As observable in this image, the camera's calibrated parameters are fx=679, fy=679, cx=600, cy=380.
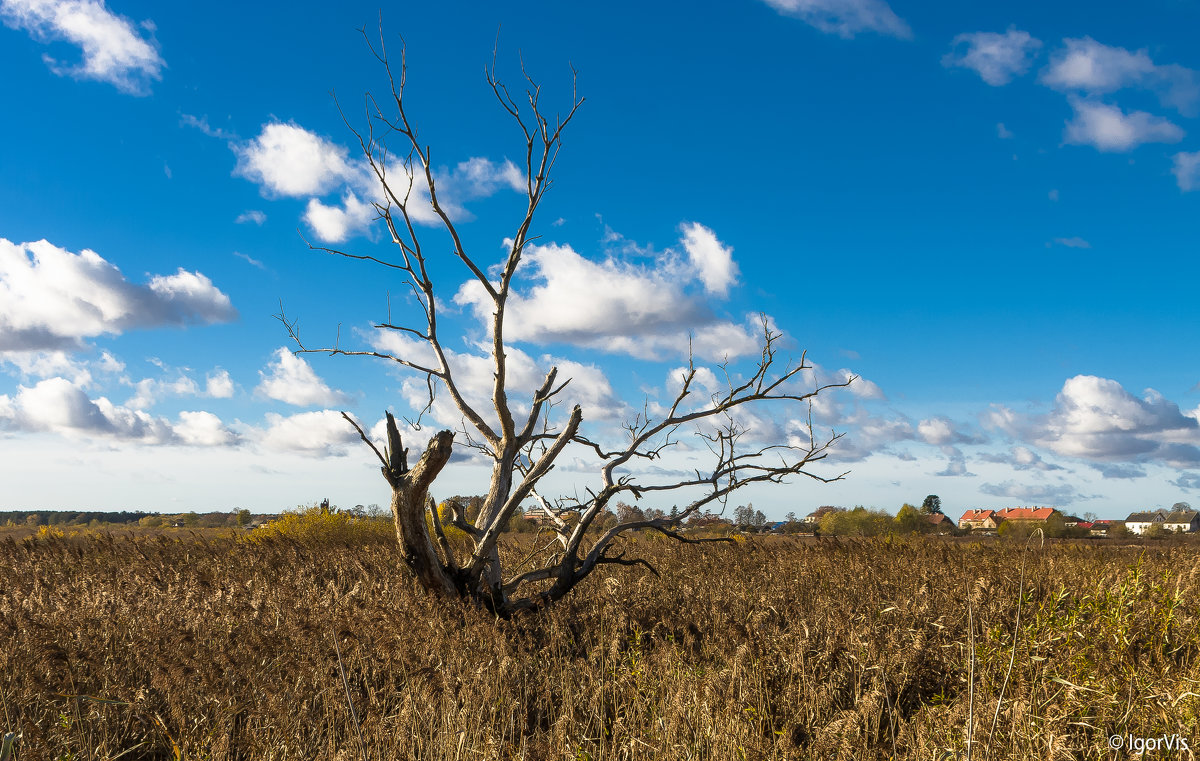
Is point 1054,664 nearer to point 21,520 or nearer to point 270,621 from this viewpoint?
point 270,621

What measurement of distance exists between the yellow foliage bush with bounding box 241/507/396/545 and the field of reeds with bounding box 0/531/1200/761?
8.19 metres

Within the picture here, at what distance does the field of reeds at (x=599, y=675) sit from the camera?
362 cm

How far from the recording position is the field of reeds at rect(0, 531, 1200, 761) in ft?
11.9

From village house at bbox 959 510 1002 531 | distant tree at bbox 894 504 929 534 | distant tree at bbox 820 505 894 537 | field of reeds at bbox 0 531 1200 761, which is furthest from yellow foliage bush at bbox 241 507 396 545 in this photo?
village house at bbox 959 510 1002 531

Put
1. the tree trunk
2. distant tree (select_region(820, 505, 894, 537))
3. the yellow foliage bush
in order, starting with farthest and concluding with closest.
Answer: distant tree (select_region(820, 505, 894, 537)) < the yellow foliage bush < the tree trunk

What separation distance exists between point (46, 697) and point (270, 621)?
2.04m

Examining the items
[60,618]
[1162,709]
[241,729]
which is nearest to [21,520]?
[60,618]

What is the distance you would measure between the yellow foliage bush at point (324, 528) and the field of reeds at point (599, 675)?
8189 mm

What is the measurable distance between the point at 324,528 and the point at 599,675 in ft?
45.3

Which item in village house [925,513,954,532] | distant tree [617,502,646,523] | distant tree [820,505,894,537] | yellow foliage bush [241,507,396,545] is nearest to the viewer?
distant tree [617,502,646,523]

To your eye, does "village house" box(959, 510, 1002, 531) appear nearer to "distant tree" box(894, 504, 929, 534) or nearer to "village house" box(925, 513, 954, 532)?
"village house" box(925, 513, 954, 532)

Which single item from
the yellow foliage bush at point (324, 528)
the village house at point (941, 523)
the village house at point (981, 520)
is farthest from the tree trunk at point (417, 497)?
the village house at point (981, 520)

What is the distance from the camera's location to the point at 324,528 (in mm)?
16797

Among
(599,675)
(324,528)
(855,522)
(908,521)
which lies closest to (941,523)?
(908,521)
